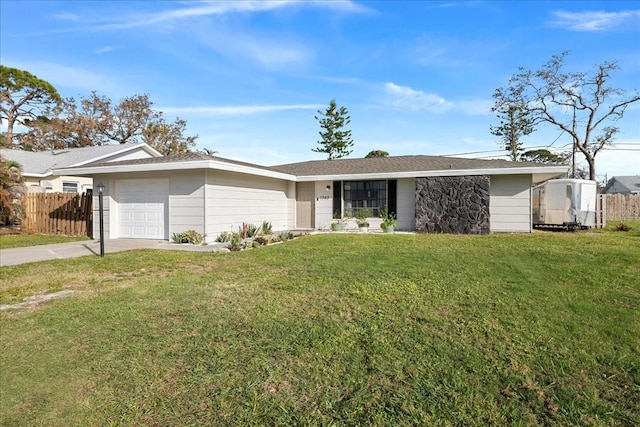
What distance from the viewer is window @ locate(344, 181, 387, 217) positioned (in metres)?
15.3

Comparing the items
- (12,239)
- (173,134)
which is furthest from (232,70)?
(173,134)

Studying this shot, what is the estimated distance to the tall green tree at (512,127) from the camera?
98.0 feet

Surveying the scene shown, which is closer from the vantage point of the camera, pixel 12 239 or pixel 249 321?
pixel 249 321

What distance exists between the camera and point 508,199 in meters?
13.6

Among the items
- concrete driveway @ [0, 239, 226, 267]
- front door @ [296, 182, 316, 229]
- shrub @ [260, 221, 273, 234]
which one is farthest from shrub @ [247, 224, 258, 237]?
front door @ [296, 182, 316, 229]

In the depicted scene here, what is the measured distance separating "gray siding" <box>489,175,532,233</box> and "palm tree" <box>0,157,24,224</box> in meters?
18.2

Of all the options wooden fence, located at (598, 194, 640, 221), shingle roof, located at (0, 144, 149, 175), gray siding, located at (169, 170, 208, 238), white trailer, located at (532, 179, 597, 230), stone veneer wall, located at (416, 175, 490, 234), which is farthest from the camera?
wooden fence, located at (598, 194, 640, 221)

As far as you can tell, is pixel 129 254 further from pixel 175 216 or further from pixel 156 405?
pixel 156 405

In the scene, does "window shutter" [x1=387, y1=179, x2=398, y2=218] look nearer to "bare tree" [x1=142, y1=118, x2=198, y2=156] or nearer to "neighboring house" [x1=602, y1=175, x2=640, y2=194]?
"bare tree" [x1=142, y1=118, x2=198, y2=156]

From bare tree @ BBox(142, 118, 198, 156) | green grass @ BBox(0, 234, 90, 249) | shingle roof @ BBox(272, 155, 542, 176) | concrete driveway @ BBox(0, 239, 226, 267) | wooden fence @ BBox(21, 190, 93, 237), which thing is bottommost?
concrete driveway @ BBox(0, 239, 226, 267)

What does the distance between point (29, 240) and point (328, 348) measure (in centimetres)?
1333

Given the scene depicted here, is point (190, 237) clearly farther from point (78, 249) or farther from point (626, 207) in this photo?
point (626, 207)

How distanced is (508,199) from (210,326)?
13000 millimetres

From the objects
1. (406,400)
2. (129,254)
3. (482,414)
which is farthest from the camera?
(129,254)
